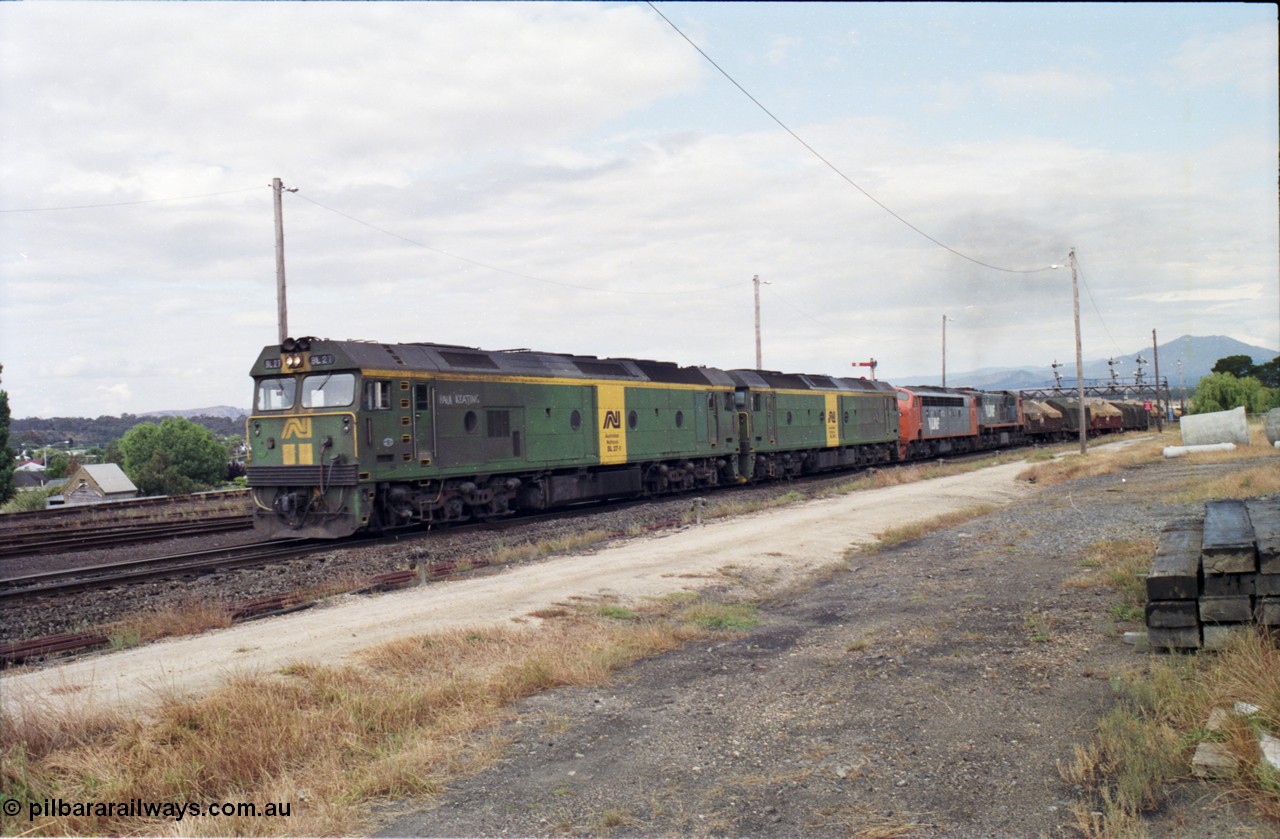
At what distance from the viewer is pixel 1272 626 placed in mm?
7609

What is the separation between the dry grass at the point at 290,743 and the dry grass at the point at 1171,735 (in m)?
4.26

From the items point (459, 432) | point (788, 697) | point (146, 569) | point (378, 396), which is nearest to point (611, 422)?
point (459, 432)

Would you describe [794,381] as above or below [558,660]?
above

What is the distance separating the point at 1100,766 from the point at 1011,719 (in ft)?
3.82

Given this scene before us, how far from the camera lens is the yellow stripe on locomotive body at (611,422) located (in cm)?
2556

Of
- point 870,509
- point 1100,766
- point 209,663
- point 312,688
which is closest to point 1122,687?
point 1100,766

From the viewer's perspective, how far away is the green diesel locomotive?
720 inches

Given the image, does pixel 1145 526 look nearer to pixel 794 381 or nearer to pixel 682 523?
pixel 682 523

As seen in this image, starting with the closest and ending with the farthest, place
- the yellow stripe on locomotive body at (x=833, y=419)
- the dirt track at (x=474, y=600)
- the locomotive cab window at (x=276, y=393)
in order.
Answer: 1. the dirt track at (x=474, y=600)
2. the locomotive cab window at (x=276, y=393)
3. the yellow stripe on locomotive body at (x=833, y=419)

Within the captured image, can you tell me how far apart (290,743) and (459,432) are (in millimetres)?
13710

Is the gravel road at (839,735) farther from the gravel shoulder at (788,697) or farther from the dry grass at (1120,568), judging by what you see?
the dry grass at (1120,568)

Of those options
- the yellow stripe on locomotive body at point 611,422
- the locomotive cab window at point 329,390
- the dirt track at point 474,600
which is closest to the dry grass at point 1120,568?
the dirt track at point 474,600

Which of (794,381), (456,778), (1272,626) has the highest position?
(794,381)

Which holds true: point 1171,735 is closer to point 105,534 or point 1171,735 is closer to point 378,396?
point 378,396
